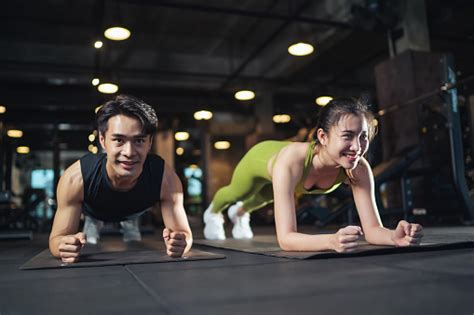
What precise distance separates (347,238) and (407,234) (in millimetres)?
370

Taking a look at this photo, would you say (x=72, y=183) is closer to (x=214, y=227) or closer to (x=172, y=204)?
(x=172, y=204)

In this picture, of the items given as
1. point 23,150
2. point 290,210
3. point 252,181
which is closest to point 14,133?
point 23,150

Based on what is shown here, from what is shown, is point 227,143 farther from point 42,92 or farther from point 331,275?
point 331,275

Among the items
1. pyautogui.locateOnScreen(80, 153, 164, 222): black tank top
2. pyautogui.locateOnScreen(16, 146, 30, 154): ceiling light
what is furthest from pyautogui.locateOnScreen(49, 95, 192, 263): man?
pyautogui.locateOnScreen(16, 146, 30, 154): ceiling light

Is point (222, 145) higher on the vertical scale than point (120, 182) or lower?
higher

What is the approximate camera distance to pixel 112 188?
1990 mm

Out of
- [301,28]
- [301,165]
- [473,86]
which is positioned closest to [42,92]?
[301,28]

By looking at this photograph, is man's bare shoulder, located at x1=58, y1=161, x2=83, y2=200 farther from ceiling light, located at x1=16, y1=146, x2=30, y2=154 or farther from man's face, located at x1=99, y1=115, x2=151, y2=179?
ceiling light, located at x1=16, y1=146, x2=30, y2=154

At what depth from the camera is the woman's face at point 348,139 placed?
5.88ft

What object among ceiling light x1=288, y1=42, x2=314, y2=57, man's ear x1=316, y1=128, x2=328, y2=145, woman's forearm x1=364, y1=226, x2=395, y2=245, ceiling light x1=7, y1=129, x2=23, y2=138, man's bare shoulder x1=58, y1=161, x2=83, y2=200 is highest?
ceiling light x1=288, y1=42, x2=314, y2=57

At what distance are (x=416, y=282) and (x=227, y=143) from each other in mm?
12366

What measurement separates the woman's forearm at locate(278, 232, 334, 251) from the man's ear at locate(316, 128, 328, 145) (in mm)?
415

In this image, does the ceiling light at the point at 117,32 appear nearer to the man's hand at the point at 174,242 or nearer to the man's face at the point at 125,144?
the man's face at the point at 125,144

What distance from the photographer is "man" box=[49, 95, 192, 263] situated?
1769mm
